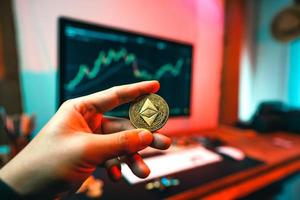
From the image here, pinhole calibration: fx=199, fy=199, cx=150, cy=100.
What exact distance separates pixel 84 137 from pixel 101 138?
3 centimetres

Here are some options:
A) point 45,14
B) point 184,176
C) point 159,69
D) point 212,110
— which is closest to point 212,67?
point 212,110

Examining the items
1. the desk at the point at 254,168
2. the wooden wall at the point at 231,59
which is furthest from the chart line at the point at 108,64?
the wooden wall at the point at 231,59

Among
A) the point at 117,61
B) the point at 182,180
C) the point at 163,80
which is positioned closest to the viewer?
the point at 182,180

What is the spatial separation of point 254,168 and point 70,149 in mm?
713

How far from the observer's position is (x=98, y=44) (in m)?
0.80

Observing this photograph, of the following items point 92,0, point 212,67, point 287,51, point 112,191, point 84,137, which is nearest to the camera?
point 84,137

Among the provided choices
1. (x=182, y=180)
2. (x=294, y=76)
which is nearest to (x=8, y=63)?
(x=182, y=180)

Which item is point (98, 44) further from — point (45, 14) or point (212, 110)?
point (212, 110)

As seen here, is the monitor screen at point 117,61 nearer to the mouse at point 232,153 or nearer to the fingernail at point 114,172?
the mouse at point 232,153

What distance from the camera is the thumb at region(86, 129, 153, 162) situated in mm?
329

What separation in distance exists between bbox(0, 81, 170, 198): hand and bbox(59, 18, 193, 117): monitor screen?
0.42 metres

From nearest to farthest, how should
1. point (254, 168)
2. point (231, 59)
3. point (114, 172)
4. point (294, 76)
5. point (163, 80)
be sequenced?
point (114, 172), point (254, 168), point (163, 80), point (231, 59), point (294, 76)

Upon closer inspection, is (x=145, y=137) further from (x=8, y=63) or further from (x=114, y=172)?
(x=8, y=63)

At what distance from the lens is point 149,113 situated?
396 mm
